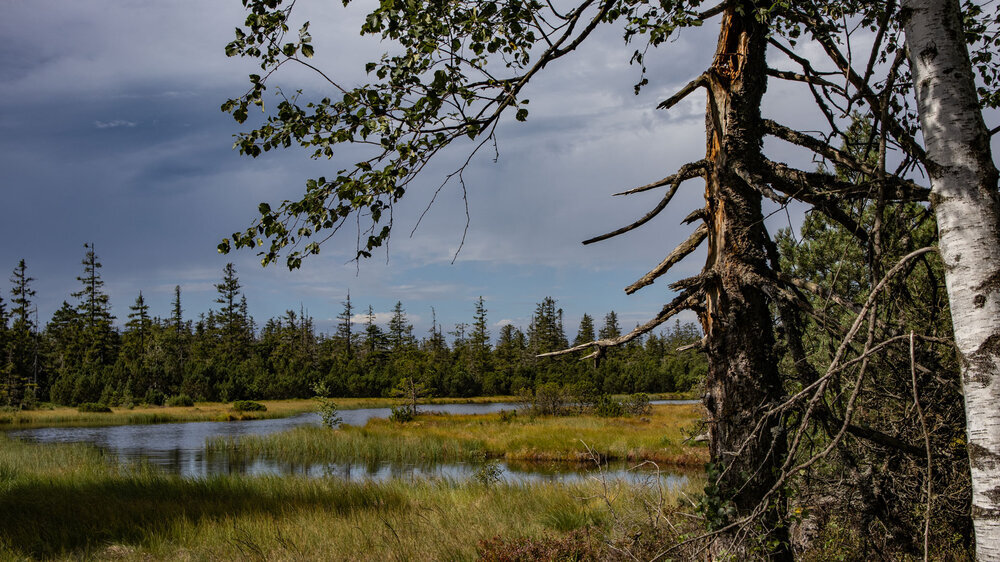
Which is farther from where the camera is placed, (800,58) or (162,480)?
(162,480)

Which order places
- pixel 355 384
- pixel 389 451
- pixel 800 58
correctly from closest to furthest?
pixel 800 58 < pixel 389 451 < pixel 355 384

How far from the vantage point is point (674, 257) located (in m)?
4.29

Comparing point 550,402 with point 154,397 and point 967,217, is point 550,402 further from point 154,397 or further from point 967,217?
point 967,217

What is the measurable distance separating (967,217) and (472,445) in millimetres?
23532

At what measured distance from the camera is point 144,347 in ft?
217

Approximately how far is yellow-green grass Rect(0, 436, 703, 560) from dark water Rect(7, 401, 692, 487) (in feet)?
5.45

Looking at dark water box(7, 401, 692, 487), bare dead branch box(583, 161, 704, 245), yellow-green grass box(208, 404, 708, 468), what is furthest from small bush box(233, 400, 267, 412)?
bare dead branch box(583, 161, 704, 245)

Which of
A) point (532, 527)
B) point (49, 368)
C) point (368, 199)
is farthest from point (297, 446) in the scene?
point (49, 368)

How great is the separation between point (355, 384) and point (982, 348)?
Result: 62.7 m

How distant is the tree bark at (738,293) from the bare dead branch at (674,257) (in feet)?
0.53

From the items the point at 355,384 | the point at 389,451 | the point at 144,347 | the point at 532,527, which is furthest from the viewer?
the point at 144,347

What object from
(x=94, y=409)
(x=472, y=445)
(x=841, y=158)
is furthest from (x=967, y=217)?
(x=94, y=409)

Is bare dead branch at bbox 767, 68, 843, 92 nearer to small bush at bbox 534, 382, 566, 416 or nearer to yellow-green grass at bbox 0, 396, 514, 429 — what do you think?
small bush at bbox 534, 382, 566, 416

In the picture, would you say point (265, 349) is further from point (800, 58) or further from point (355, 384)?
point (800, 58)
